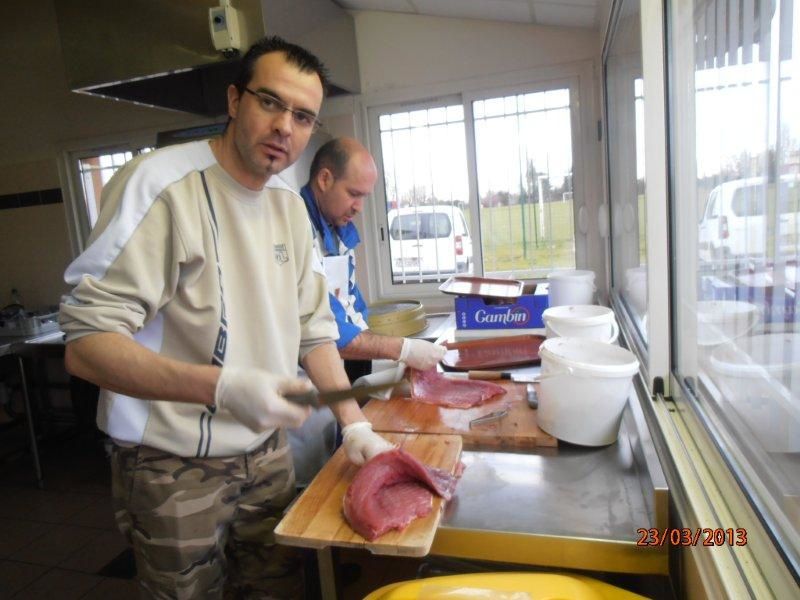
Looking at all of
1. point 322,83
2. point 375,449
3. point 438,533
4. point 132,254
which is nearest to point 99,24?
point 322,83

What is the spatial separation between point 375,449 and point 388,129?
2.74 m

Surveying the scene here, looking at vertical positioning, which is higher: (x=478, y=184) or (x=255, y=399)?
(x=478, y=184)

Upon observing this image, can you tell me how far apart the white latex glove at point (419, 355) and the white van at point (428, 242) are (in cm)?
179

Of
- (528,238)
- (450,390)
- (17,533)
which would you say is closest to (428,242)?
(528,238)

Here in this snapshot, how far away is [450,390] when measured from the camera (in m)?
1.64

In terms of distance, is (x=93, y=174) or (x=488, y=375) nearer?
(x=488, y=375)

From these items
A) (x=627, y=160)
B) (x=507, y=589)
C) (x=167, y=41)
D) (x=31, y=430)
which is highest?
(x=167, y=41)

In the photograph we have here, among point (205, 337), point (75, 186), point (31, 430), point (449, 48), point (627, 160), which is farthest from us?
point (75, 186)

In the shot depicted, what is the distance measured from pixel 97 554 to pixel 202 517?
1917 millimetres

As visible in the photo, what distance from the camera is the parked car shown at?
73 centimetres

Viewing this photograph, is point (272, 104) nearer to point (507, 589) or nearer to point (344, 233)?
point (344, 233)

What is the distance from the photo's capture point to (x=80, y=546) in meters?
2.68

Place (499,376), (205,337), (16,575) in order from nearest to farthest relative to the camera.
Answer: (205,337), (499,376), (16,575)

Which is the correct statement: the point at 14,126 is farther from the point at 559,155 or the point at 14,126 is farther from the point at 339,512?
the point at 339,512
